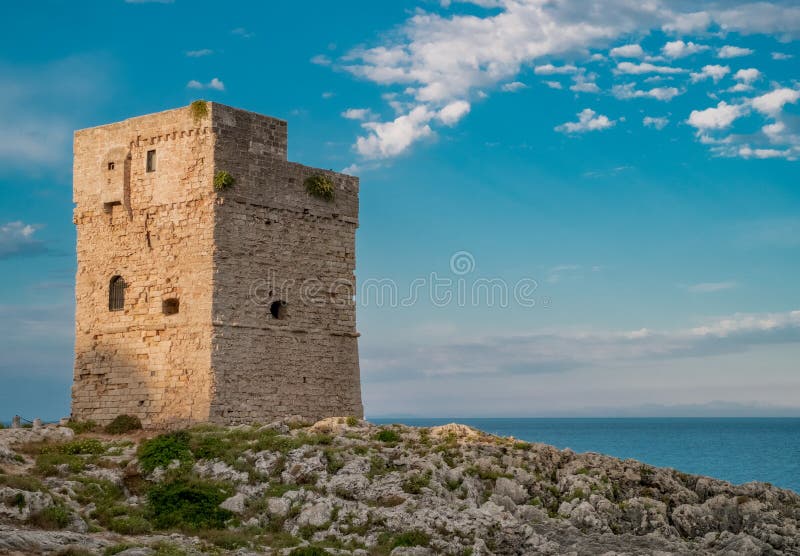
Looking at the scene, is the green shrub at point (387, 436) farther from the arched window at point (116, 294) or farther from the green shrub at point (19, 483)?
the arched window at point (116, 294)

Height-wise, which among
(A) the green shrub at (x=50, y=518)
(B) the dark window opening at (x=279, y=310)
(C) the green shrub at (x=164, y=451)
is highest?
(B) the dark window opening at (x=279, y=310)

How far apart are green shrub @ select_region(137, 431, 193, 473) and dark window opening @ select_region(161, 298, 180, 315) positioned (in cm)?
442

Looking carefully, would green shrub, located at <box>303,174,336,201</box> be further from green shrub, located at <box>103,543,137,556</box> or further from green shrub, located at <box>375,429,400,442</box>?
green shrub, located at <box>103,543,137,556</box>

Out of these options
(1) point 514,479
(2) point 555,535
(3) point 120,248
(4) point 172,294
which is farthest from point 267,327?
(2) point 555,535

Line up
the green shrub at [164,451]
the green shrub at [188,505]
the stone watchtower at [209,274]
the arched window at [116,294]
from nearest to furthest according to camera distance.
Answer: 1. the green shrub at [188,505]
2. the green shrub at [164,451]
3. the stone watchtower at [209,274]
4. the arched window at [116,294]

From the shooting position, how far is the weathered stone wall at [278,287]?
25.9 meters

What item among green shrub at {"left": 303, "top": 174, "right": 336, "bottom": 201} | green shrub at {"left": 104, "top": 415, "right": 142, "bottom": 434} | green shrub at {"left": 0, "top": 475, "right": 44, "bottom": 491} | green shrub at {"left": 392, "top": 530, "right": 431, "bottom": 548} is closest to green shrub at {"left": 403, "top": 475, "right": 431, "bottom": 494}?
green shrub at {"left": 392, "top": 530, "right": 431, "bottom": 548}

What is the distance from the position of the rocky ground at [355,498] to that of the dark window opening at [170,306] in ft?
12.7

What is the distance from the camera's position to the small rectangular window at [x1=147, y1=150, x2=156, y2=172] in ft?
89.8

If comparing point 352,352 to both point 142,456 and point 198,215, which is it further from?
point 142,456

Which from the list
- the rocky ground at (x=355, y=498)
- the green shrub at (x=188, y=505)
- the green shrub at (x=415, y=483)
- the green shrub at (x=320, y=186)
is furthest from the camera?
the green shrub at (x=320, y=186)

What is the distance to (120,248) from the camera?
27.7 m

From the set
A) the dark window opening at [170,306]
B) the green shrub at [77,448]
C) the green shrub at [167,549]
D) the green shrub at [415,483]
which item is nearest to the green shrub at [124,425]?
Answer: the green shrub at [77,448]

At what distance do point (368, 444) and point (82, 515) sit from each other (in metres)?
6.57
